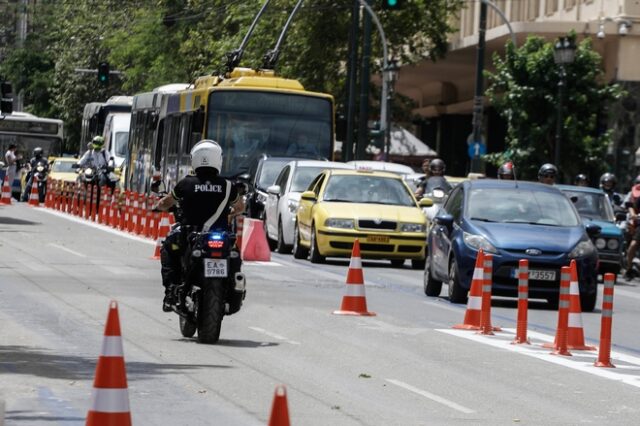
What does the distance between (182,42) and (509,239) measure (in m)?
46.9

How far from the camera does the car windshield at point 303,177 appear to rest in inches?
1261

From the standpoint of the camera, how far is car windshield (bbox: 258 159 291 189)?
3438 centimetres

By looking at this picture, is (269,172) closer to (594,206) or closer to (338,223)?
(338,223)

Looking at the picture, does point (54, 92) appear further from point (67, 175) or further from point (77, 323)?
point (77, 323)

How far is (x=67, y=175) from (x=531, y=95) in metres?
15.4

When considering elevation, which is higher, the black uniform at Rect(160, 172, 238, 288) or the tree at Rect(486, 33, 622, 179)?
the tree at Rect(486, 33, 622, 179)

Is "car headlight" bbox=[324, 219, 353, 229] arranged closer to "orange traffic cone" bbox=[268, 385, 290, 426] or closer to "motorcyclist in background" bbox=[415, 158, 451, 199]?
"motorcyclist in background" bbox=[415, 158, 451, 199]

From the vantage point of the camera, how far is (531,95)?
149 feet

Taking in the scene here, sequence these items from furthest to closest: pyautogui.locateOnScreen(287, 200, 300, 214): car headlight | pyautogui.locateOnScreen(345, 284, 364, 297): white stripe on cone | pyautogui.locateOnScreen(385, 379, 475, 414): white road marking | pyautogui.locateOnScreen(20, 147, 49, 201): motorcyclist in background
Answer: pyautogui.locateOnScreen(20, 147, 49, 201): motorcyclist in background → pyautogui.locateOnScreen(287, 200, 300, 214): car headlight → pyautogui.locateOnScreen(345, 284, 364, 297): white stripe on cone → pyautogui.locateOnScreen(385, 379, 475, 414): white road marking

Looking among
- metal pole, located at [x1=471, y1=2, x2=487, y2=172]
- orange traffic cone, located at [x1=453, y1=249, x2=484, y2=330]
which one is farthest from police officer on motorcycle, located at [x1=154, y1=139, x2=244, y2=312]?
metal pole, located at [x1=471, y1=2, x2=487, y2=172]

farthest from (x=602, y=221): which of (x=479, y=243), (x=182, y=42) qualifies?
(x=182, y=42)

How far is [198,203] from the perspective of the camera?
15312 mm

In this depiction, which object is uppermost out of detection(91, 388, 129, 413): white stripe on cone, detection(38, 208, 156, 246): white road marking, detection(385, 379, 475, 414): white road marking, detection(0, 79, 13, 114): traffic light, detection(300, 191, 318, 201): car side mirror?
detection(0, 79, 13, 114): traffic light

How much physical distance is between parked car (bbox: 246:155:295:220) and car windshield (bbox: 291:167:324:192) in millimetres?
1788
